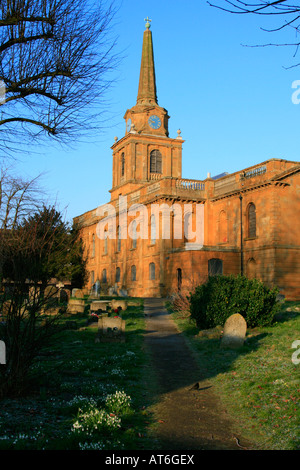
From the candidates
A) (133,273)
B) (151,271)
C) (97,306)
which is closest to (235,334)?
(97,306)

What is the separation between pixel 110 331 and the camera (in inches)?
595

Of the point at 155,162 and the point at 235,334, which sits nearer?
the point at 235,334

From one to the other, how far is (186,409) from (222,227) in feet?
108

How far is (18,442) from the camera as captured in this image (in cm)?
547

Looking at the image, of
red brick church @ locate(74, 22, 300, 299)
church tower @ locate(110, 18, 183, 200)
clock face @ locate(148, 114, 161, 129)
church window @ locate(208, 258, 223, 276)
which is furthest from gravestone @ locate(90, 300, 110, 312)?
clock face @ locate(148, 114, 161, 129)

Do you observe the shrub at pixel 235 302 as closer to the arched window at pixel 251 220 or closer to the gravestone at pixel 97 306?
the gravestone at pixel 97 306

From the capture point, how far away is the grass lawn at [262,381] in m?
6.59

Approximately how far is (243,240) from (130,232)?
553 inches

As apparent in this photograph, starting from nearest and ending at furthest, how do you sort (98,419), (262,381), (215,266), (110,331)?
1. (98,419)
2. (262,381)
3. (110,331)
4. (215,266)

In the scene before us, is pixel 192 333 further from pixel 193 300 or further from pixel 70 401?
pixel 70 401

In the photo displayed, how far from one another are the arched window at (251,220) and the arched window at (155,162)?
16.7 m

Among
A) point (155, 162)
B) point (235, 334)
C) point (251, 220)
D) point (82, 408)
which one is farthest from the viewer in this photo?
point (155, 162)

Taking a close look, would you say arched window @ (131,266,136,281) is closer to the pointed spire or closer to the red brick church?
the red brick church

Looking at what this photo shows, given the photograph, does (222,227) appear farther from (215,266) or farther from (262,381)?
(262,381)
